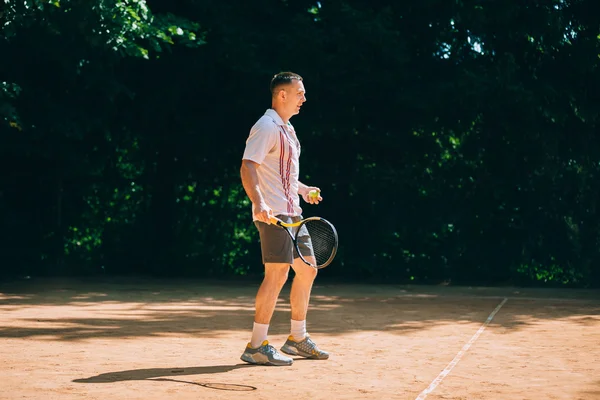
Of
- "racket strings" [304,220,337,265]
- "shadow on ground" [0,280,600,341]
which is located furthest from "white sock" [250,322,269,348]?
"shadow on ground" [0,280,600,341]

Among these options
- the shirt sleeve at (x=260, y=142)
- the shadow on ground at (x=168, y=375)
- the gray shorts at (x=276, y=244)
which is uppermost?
the shirt sleeve at (x=260, y=142)

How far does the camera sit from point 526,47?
15.2 m

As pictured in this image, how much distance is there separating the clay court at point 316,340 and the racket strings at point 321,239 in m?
0.77

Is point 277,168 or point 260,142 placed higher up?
point 260,142

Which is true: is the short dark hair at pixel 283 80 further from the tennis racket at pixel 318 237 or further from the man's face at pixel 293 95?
the tennis racket at pixel 318 237

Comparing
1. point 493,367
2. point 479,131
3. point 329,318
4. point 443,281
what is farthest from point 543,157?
point 493,367

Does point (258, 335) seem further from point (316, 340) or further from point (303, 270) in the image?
point (316, 340)

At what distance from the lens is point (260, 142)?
698 centimetres

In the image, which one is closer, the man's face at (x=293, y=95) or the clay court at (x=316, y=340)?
the clay court at (x=316, y=340)

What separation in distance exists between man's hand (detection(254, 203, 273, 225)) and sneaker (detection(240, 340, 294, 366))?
93 cm

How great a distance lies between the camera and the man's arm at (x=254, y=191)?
673 centimetres

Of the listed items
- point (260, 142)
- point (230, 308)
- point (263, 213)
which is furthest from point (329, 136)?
point (263, 213)

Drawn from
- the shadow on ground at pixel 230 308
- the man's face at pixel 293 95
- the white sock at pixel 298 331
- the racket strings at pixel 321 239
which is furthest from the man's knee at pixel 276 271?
the shadow on ground at pixel 230 308

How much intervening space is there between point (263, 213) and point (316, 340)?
84.0 inches
